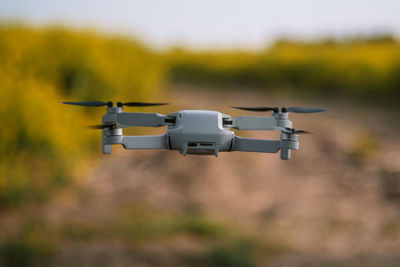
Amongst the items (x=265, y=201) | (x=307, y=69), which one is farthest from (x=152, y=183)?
(x=307, y=69)

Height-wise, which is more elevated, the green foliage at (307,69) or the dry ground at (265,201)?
the green foliage at (307,69)

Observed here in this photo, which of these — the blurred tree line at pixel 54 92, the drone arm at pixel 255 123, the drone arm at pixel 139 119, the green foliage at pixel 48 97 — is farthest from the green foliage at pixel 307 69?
the drone arm at pixel 139 119

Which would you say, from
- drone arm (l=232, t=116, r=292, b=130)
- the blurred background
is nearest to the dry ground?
the blurred background

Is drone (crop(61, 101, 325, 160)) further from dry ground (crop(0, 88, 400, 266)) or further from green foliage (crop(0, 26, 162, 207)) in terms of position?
dry ground (crop(0, 88, 400, 266))

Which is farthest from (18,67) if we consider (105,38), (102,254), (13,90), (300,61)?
(300,61)

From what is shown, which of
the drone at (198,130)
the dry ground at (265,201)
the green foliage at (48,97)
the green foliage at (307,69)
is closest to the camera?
the drone at (198,130)

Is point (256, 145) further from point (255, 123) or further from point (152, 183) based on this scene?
point (152, 183)

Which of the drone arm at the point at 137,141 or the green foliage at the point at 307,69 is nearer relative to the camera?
the drone arm at the point at 137,141

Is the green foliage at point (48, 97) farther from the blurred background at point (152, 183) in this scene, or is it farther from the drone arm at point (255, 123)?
the drone arm at point (255, 123)
